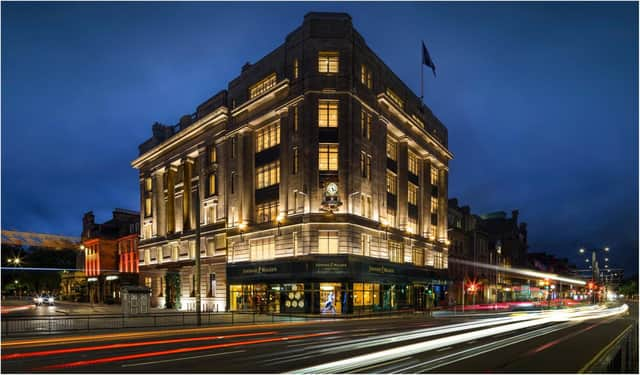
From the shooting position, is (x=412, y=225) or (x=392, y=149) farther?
(x=412, y=225)

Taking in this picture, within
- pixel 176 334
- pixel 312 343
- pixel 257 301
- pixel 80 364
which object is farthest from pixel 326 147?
pixel 80 364

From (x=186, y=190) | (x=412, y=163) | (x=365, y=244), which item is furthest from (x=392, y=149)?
(x=186, y=190)

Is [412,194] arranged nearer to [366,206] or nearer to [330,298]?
[366,206]

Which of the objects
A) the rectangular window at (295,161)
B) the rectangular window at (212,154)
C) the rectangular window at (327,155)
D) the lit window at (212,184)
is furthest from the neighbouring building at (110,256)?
the rectangular window at (327,155)

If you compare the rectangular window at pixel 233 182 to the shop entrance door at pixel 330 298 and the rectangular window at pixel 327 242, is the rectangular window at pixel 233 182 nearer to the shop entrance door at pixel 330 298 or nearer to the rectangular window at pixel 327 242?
the rectangular window at pixel 327 242

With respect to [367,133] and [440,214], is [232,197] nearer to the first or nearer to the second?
[367,133]

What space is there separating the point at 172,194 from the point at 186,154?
7428 millimetres

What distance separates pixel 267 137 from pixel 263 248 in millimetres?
12679

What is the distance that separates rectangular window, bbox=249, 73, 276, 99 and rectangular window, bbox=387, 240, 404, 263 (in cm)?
2259

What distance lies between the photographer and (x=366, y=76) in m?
52.6

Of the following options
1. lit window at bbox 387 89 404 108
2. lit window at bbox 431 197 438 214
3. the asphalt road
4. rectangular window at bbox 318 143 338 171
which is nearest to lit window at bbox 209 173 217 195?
rectangular window at bbox 318 143 338 171

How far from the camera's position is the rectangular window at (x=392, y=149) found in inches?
2333

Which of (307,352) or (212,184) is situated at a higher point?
(212,184)

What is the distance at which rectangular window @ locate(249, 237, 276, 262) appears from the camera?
50.9 m
